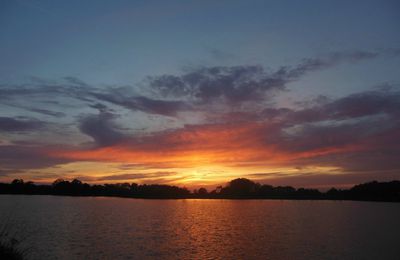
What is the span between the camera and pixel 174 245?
51188mm

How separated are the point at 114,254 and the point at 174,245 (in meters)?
10.3

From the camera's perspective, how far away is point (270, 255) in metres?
45.2

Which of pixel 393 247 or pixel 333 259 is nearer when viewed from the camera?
pixel 333 259

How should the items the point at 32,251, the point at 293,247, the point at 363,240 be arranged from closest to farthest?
the point at 32,251 < the point at 293,247 < the point at 363,240

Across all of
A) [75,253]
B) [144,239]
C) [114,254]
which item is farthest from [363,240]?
[75,253]

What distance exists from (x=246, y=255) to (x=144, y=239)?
17121 millimetres

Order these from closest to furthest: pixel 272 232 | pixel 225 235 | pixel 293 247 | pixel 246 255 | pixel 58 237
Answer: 1. pixel 246 255
2. pixel 293 247
3. pixel 58 237
4. pixel 225 235
5. pixel 272 232

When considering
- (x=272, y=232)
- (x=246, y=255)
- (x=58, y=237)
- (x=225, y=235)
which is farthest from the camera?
(x=272, y=232)

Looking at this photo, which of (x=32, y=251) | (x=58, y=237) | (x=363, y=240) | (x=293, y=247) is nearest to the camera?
(x=32, y=251)

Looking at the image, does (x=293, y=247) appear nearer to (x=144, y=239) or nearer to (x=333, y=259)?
(x=333, y=259)

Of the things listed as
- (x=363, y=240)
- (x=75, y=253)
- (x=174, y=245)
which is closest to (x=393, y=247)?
(x=363, y=240)

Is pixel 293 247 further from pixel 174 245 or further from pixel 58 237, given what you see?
pixel 58 237

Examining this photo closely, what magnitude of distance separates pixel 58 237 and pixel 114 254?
15.5 meters

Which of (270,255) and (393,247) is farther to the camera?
(393,247)
